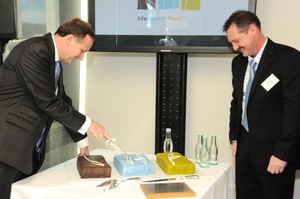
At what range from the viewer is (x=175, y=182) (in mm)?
Answer: 1691

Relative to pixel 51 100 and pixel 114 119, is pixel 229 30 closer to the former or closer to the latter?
pixel 51 100

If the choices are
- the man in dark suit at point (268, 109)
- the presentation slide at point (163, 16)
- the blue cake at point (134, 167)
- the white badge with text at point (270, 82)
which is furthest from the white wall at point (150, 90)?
the blue cake at point (134, 167)

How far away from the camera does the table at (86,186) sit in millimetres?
1581

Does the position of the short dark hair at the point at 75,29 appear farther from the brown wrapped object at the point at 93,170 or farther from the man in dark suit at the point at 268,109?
the man in dark suit at the point at 268,109

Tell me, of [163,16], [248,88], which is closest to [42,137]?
[248,88]

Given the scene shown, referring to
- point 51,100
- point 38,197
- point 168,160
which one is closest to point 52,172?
point 38,197

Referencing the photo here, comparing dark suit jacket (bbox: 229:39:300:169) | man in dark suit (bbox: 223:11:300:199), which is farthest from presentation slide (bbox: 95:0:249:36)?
dark suit jacket (bbox: 229:39:300:169)

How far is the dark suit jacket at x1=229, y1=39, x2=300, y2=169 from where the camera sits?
1.87 metres

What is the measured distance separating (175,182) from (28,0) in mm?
1863

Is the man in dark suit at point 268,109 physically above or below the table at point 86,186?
above

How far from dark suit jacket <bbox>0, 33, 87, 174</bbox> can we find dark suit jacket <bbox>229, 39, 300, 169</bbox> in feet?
2.98

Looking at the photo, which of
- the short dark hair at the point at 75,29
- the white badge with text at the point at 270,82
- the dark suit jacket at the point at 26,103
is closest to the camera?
the dark suit jacket at the point at 26,103

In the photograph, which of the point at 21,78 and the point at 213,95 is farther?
the point at 213,95

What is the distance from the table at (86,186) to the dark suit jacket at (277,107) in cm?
27
